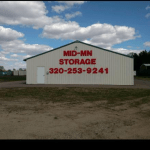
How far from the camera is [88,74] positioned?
22.7 metres

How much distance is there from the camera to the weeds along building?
22.2 meters

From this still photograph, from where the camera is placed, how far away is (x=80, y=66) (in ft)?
74.7

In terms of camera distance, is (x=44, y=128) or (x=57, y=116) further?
(x=57, y=116)

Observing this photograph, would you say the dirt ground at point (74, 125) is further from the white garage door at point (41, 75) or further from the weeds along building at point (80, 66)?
the white garage door at point (41, 75)

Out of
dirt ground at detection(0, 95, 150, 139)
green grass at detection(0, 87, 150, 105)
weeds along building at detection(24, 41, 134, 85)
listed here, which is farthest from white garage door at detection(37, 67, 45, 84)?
dirt ground at detection(0, 95, 150, 139)

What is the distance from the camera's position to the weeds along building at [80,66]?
22250 mm

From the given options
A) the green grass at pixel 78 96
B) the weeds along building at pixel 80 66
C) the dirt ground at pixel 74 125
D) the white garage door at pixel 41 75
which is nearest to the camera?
the dirt ground at pixel 74 125

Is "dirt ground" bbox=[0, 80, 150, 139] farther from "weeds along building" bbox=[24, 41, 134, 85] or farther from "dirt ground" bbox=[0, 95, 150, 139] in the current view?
"weeds along building" bbox=[24, 41, 134, 85]

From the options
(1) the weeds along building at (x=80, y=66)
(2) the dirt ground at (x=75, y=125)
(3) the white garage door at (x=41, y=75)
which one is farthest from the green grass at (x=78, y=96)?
(3) the white garage door at (x=41, y=75)

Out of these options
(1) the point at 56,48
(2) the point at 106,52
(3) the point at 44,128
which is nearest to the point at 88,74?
(2) the point at 106,52
